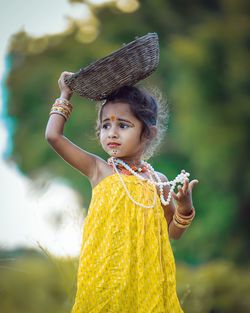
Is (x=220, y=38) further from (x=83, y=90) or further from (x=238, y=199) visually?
(x=83, y=90)

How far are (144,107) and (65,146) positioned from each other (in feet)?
1.47

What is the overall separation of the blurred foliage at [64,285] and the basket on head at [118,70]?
4.50 feet

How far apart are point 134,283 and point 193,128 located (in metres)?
5.38

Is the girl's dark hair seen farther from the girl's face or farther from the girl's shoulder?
the girl's shoulder

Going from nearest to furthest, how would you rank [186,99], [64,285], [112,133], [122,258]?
[122,258]
[112,133]
[64,285]
[186,99]

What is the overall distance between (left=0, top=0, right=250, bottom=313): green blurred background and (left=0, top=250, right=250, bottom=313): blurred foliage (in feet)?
0.09

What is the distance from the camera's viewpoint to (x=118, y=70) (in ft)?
9.51

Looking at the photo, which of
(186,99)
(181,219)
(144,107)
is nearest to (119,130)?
(144,107)

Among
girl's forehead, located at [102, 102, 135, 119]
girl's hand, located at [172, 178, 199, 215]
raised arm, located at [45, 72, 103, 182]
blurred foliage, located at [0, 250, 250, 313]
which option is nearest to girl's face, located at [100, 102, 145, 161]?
girl's forehead, located at [102, 102, 135, 119]

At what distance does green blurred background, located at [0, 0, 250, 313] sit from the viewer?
24.9 feet

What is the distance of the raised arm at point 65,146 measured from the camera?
9.46 feet

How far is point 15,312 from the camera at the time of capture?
5.16 m

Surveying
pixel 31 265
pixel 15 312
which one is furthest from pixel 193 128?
pixel 15 312

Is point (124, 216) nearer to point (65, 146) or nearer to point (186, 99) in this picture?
point (65, 146)
